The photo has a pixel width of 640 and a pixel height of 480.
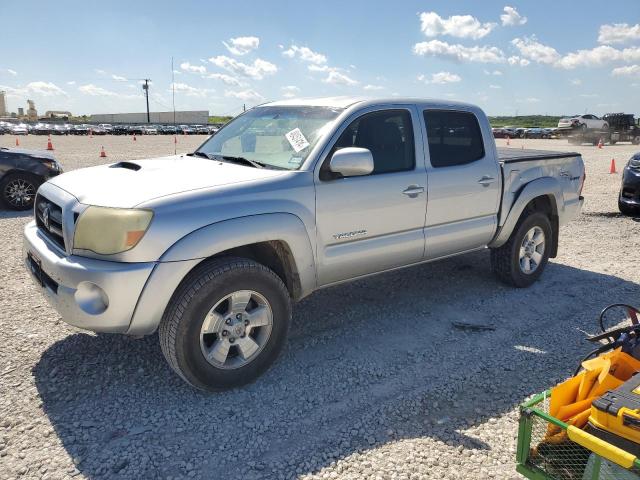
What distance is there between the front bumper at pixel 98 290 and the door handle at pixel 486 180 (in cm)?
308

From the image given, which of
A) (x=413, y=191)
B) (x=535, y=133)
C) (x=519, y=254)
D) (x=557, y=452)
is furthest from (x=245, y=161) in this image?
(x=535, y=133)

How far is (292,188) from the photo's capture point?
347 centimetres

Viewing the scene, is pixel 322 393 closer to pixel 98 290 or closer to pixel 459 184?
pixel 98 290

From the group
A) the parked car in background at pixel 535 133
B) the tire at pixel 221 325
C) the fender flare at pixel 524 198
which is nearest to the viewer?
the tire at pixel 221 325

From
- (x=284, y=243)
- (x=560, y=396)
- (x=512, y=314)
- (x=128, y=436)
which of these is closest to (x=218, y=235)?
(x=284, y=243)

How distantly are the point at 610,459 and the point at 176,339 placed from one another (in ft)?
7.47

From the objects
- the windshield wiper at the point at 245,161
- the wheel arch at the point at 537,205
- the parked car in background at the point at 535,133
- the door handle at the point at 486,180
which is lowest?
the wheel arch at the point at 537,205

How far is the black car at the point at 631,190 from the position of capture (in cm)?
826

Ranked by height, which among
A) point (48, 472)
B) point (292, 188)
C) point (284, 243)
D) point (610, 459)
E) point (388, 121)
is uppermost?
point (388, 121)

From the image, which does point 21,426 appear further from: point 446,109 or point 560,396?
point 446,109

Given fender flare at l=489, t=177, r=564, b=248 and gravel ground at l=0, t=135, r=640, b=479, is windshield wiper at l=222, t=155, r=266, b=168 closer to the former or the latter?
gravel ground at l=0, t=135, r=640, b=479

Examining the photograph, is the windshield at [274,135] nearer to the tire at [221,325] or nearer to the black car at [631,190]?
the tire at [221,325]

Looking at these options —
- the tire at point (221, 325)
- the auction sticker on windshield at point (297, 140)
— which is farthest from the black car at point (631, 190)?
the tire at point (221, 325)

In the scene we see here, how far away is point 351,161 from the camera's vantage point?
3.48 m
